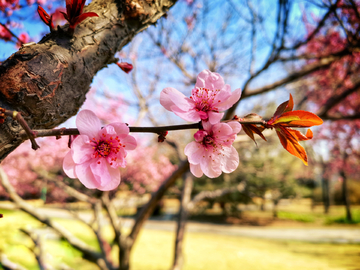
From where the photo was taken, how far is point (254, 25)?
3369 mm

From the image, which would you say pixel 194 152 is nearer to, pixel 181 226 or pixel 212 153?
pixel 212 153

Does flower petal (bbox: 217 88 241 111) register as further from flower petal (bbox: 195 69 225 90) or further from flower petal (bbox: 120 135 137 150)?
flower petal (bbox: 120 135 137 150)

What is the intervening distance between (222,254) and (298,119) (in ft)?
25.9

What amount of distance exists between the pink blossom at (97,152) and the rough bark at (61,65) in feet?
0.70

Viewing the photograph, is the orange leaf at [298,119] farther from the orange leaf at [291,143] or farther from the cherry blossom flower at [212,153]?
the cherry blossom flower at [212,153]

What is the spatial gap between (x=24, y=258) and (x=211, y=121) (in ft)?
26.3

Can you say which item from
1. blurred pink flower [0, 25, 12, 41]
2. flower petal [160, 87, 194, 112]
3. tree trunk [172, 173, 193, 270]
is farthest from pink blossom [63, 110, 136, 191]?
tree trunk [172, 173, 193, 270]

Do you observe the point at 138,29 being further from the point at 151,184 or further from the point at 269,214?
the point at 269,214

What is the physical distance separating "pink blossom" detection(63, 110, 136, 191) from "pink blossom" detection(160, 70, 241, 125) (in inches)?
4.9

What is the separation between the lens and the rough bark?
0.62 metres

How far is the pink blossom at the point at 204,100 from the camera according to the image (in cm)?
54

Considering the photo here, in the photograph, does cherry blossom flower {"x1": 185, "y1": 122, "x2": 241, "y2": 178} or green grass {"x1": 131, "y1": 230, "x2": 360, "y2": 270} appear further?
green grass {"x1": 131, "y1": 230, "x2": 360, "y2": 270}

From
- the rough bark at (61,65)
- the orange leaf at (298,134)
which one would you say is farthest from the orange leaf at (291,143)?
the rough bark at (61,65)

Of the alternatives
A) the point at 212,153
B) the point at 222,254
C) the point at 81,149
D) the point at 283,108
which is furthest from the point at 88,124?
the point at 222,254
